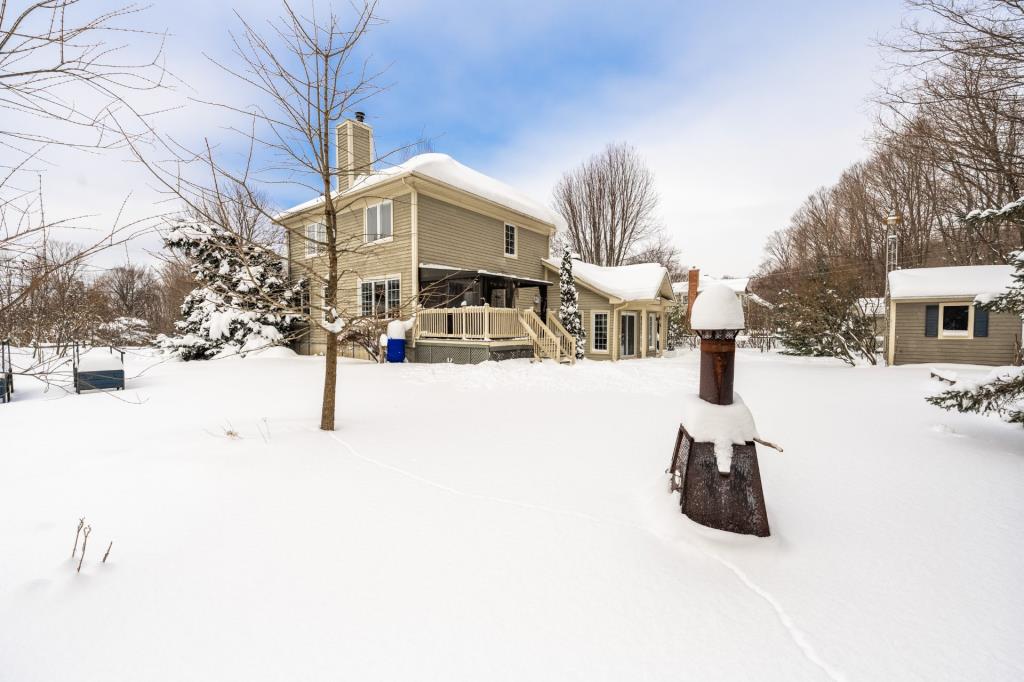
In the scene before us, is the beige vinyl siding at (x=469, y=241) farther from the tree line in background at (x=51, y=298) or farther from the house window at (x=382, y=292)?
the tree line in background at (x=51, y=298)

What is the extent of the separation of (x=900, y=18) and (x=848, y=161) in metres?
23.5

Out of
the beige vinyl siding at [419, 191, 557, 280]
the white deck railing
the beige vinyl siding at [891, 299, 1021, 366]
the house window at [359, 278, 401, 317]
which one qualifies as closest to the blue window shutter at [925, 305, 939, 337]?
the beige vinyl siding at [891, 299, 1021, 366]

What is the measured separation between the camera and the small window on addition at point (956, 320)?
1266cm

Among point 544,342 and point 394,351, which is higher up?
point 544,342

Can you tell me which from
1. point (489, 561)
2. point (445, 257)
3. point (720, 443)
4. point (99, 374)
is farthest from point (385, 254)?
point (720, 443)

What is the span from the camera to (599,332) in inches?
675

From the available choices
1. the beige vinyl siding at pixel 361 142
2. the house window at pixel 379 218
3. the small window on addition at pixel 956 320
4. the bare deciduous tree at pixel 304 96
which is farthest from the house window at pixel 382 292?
the small window on addition at pixel 956 320

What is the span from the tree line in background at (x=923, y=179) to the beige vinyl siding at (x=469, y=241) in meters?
10.4

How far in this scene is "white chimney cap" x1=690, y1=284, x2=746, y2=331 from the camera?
102 inches

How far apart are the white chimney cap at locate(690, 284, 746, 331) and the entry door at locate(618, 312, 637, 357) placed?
48.0 feet

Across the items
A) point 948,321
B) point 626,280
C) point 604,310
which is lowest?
Result: point 948,321

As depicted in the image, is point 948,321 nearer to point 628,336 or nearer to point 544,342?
point 628,336

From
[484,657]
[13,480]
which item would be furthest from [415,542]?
[13,480]

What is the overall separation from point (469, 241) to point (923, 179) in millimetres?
17983
